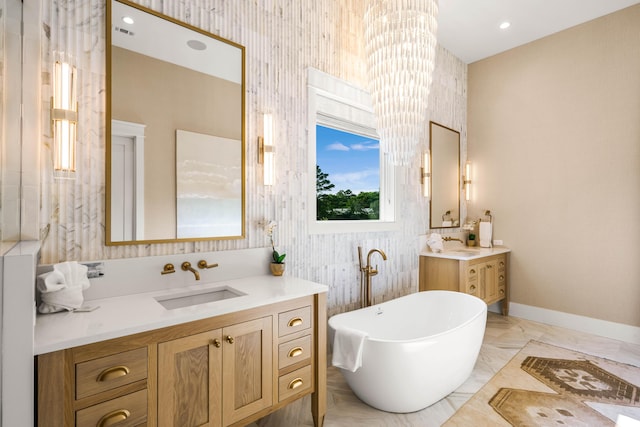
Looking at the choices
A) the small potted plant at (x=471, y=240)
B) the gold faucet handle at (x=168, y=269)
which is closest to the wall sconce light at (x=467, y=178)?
the small potted plant at (x=471, y=240)

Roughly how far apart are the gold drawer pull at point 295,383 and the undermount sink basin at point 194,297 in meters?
0.55

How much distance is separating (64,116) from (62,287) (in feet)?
2.43

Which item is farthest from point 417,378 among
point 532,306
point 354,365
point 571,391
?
point 532,306

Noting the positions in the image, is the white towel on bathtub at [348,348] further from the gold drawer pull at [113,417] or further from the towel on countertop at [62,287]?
the towel on countertop at [62,287]

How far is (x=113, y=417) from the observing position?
1196 mm

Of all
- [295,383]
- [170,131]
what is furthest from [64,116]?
[295,383]

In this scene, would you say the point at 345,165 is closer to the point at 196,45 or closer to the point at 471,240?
the point at 196,45

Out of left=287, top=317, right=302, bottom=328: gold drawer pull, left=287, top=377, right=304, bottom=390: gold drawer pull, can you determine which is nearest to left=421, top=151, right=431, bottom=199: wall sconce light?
left=287, top=317, right=302, bottom=328: gold drawer pull

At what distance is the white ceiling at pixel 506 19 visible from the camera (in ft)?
10.5

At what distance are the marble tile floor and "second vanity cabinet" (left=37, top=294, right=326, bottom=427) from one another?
236 mm

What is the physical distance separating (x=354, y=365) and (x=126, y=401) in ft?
3.96

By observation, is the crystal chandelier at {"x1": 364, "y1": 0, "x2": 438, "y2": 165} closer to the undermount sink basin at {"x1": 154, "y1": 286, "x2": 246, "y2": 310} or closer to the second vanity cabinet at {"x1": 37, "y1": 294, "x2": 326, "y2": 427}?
the second vanity cabinet at {"x1": 37, "y1": 294, "x2": 326, "y2": 427}

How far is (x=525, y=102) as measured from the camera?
3.94 m

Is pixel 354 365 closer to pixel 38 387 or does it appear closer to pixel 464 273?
pixel 38 387
